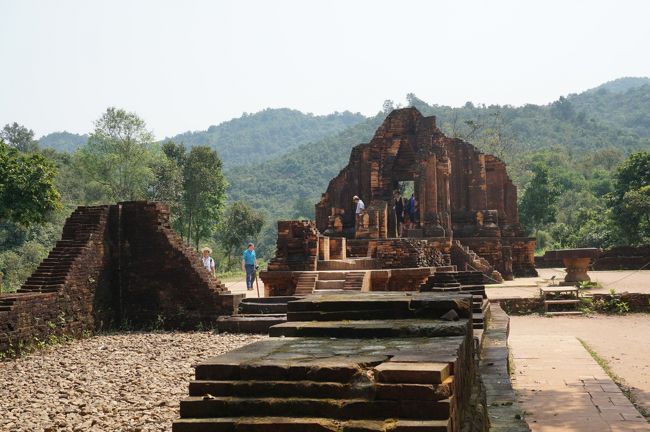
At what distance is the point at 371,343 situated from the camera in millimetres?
3721

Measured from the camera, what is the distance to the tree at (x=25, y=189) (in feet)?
74.5

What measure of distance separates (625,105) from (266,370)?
6611 inches

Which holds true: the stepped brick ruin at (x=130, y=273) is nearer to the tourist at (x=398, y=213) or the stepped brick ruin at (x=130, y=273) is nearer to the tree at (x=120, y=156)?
the tourist at (x=398, y=213)

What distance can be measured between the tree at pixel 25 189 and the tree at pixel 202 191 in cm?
1986

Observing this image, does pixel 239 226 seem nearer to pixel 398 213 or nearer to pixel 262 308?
pixel 398 213

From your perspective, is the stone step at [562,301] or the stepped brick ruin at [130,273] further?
the stone step at [562,301]

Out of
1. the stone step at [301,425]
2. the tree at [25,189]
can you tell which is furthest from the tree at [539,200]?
the stone step at [301,425]

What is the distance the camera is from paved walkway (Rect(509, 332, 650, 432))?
5.96 m

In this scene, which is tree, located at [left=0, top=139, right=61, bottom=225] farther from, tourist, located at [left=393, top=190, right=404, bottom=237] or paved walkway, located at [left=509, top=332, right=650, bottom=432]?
paved walkway, located at [left=509, top=332, right=650, bottom=432]

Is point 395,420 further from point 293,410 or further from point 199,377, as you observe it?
point 199,377

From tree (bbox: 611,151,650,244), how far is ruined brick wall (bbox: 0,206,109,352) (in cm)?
2390

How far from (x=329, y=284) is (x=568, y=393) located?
6365 mm

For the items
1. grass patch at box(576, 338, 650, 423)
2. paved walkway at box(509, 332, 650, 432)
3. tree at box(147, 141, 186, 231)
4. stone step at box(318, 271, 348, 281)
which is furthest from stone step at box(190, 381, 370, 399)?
tree at box(147, 141, 186, 231)

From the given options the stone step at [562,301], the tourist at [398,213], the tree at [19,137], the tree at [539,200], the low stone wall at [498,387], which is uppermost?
the tree at [19,137]
